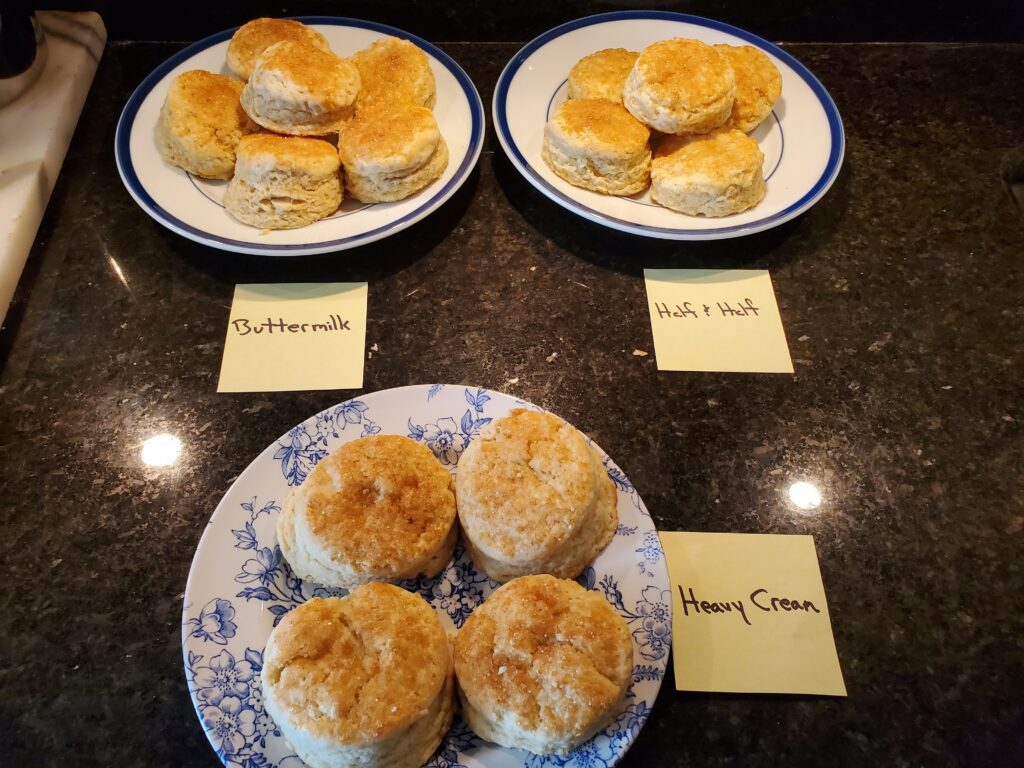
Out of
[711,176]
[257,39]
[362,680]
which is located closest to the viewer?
[362,680]

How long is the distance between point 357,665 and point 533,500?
247 mm

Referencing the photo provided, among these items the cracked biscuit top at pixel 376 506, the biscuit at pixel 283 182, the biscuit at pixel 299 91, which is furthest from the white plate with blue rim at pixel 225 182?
the cracked biscuit top at pixel 376 506

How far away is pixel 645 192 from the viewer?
1.17 meters

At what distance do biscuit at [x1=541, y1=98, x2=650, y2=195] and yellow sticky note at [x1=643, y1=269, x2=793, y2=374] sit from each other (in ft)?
0.52

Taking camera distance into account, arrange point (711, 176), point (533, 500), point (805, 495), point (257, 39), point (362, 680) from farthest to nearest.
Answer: point (257, 39)
point (711, 176)
point (805, 495)
point (533, 500)
point (362, 680)

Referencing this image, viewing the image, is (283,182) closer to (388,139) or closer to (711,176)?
(388,139)

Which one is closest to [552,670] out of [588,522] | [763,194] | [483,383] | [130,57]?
[588,522]

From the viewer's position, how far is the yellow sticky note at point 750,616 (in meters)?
0.85

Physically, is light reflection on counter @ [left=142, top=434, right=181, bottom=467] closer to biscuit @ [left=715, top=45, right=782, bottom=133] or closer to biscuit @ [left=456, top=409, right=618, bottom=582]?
biscuit @ [left=456, top=409, right=618, bottom=582]

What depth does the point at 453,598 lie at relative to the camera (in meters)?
0.86

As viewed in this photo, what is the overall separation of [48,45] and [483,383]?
113cm

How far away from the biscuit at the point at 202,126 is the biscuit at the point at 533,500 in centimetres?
66

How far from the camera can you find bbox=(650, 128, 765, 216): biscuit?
43.2 inches

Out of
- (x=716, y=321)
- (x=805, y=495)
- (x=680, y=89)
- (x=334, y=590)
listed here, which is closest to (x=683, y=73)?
(x=680, y=89)
